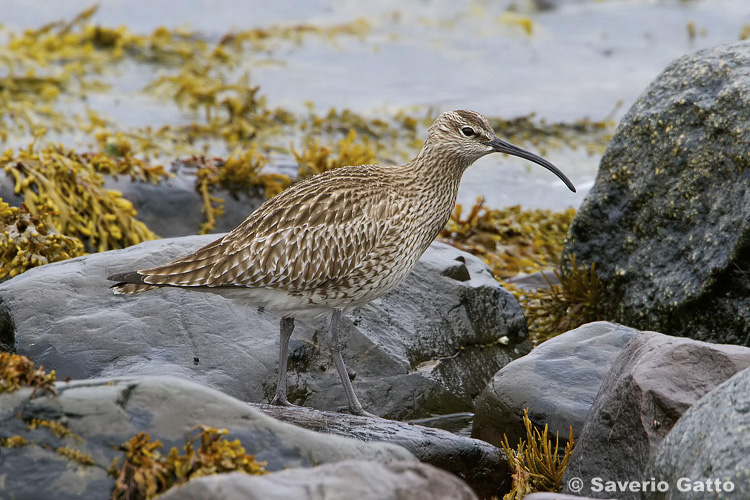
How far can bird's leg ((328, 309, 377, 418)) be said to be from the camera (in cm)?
616

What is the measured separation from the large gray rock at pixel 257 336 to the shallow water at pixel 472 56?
4447 millimetres

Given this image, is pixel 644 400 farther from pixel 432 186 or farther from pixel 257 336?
pixel 257 336

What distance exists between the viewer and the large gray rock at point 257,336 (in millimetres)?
6172

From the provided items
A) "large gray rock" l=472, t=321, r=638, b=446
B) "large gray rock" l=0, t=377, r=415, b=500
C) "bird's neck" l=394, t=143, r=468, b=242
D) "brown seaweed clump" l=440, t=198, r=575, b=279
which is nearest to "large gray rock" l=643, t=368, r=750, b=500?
"large gray rock" l=472, t=321, r=638, b=446

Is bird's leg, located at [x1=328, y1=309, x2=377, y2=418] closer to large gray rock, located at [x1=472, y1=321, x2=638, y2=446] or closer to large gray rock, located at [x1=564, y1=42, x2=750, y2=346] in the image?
large gray rock, located at [x1=472, y1=321, x2=638, y2=446]

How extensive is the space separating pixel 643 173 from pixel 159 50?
1029 centimetres

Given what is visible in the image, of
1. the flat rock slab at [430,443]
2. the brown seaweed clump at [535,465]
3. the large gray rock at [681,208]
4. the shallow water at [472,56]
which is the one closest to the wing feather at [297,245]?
the flat rock slab at [430,443]

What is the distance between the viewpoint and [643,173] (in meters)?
7.19

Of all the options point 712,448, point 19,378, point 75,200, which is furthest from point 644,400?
point 75,200

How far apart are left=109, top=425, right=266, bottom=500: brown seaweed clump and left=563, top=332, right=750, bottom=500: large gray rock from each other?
6.90ft

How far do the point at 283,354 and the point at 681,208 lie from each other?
3222mm

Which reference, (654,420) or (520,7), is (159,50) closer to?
(520,7)

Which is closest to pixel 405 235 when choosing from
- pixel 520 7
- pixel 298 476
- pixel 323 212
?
pixel 323 212

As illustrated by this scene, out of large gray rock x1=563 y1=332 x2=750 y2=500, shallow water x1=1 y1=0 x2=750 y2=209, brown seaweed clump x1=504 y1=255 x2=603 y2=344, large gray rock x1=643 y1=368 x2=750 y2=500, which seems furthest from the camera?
shallow water x1=1 y1=0 x2=750 y2=209
